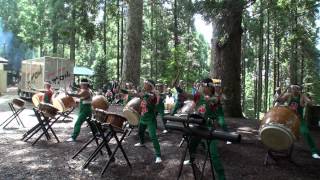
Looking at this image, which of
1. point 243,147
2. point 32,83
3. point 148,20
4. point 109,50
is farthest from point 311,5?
point 109,50

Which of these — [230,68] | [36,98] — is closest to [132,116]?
[36,98]

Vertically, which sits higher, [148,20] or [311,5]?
[148,20]

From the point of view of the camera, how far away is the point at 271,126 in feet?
26.2

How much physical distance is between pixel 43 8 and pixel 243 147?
3977 cm

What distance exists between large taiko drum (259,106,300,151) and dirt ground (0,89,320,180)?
98 centimetres

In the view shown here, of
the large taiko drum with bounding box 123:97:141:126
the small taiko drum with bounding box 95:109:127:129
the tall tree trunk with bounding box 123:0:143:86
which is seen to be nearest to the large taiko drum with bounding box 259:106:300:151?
the small taiko drum with bounding box 95:109:127:129

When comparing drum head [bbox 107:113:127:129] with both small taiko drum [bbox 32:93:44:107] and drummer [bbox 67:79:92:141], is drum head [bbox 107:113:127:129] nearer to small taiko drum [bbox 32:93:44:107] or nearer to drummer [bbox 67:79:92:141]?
drummer [bbox 67:79:92:141]

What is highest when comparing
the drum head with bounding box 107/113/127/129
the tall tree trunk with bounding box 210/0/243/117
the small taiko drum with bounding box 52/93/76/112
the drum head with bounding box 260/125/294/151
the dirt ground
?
the tall tree trunk with bounding box 210/0/243/117

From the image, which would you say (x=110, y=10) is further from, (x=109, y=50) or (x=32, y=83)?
(x=109, y=50)

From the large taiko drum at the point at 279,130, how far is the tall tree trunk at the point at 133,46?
13.4 meters

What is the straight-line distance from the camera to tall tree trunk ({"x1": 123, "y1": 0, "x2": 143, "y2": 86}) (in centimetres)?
2122

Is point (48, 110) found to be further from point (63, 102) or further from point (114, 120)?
point (114, 120)

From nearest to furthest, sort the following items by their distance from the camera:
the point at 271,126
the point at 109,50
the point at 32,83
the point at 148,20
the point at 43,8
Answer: the point at 271,126
the point at 32,83
the point at 43,8
the point at 148,20
the point at 109,50

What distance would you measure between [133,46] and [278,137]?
1416 cm
